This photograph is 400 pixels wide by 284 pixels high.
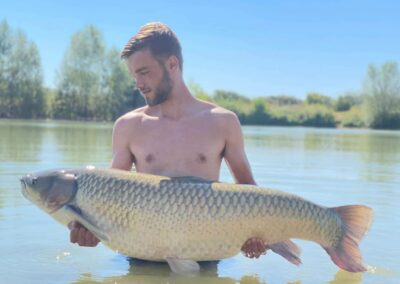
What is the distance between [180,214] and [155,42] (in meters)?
1.39

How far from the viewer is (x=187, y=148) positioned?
4.89 m

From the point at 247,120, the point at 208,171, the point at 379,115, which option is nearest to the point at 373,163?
the point at 208,171

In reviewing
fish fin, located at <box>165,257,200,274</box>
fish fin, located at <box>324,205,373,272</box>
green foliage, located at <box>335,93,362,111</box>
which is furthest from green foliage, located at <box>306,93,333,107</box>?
fish fin, located at <box>165,257,200,274</box>

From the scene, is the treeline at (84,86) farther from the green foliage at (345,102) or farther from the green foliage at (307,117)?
the green foliage at (345,102)

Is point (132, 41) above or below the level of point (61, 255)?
above

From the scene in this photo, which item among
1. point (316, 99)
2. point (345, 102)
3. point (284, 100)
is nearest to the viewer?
point (345, 102)

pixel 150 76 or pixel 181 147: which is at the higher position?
pixel 150 76

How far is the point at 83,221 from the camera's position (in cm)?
409

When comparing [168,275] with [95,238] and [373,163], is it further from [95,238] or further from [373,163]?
[373,163]

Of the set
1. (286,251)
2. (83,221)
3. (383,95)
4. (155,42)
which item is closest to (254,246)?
(286,251)

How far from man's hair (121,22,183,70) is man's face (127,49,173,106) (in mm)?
40

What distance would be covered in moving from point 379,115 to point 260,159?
6854 cm

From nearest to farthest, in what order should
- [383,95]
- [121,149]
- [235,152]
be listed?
[235,152], [121,149], [383,95]

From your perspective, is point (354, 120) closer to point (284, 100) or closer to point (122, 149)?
point (284, 100)
